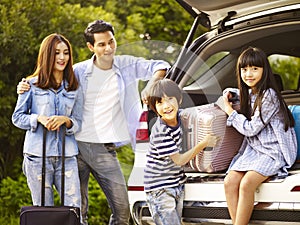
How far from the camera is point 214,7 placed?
17.2ft

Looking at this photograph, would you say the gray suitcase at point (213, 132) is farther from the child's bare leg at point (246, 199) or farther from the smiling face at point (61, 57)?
the smiling face at point (61, 57)

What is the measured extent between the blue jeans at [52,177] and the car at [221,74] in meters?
0.34

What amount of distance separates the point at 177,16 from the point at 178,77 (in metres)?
5.81

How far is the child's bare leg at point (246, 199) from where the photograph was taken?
170 inches

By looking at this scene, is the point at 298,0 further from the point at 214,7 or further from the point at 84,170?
the point at 84,170

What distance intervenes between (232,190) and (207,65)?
4.52 ft

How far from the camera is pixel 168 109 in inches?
185

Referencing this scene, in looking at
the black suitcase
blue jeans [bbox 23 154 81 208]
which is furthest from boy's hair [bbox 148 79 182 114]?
the black suitcase

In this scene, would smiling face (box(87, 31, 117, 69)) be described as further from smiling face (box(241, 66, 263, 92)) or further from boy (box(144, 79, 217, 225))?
smiling face (box(241, 66, 263, 92))

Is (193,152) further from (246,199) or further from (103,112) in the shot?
(103,112)

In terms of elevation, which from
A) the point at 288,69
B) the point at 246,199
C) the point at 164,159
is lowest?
the point at 246,199

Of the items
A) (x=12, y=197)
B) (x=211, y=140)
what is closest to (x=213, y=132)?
(x=211, y=140)

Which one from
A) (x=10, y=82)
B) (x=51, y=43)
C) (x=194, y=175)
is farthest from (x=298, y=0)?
(x=10, y=82)

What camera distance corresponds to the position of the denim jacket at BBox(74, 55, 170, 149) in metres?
5.19
